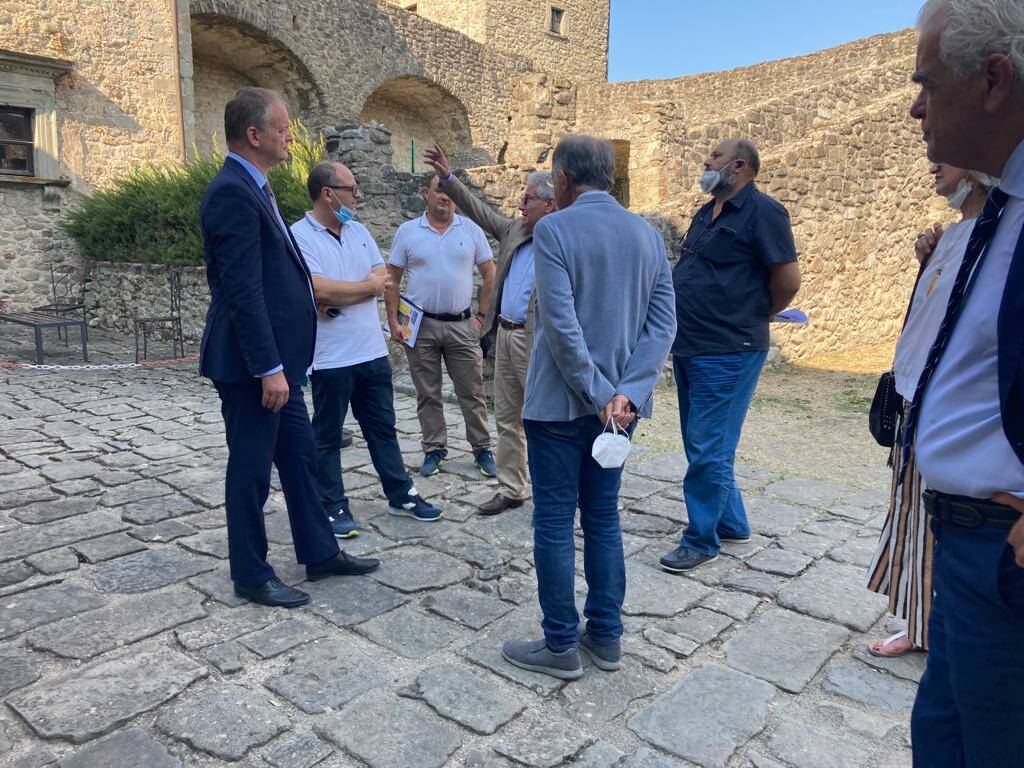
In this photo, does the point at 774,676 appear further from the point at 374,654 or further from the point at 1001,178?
the point at 1001,178

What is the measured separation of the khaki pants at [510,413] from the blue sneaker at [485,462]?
1.78 ft

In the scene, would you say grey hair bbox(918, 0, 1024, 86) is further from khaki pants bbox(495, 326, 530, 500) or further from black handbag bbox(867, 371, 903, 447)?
khaki pants bbox(495, 326, 530, 500)

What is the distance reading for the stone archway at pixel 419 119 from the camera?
21.7 metres

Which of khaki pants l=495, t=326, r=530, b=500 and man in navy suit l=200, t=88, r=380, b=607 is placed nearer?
man in navy suit l=200, t=88, r=380, b=607

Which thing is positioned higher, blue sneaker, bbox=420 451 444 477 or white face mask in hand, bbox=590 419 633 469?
white face mask in hand, bbox=590 419 633 469

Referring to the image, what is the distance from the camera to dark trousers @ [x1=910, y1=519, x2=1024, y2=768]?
1.22 m

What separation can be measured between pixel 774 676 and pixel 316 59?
18.9 metres

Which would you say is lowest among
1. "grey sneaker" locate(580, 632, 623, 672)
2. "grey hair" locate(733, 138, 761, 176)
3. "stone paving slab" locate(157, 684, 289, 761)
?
"stone paving slab" locate(157, 684, 289, 761)

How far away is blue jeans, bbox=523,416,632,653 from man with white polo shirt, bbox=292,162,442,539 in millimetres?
1488

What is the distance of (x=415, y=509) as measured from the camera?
13.4ft

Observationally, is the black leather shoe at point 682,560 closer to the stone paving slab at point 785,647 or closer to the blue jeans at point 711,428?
the blue jeans at point 711,428

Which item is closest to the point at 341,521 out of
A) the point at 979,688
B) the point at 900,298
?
the point at 979,688

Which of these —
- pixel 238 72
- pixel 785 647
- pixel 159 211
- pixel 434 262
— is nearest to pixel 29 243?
pixel 159 211

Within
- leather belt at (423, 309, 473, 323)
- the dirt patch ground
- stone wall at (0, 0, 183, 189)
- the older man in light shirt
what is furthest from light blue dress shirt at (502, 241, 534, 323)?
stone wall at (0, 0, 183, 189)
